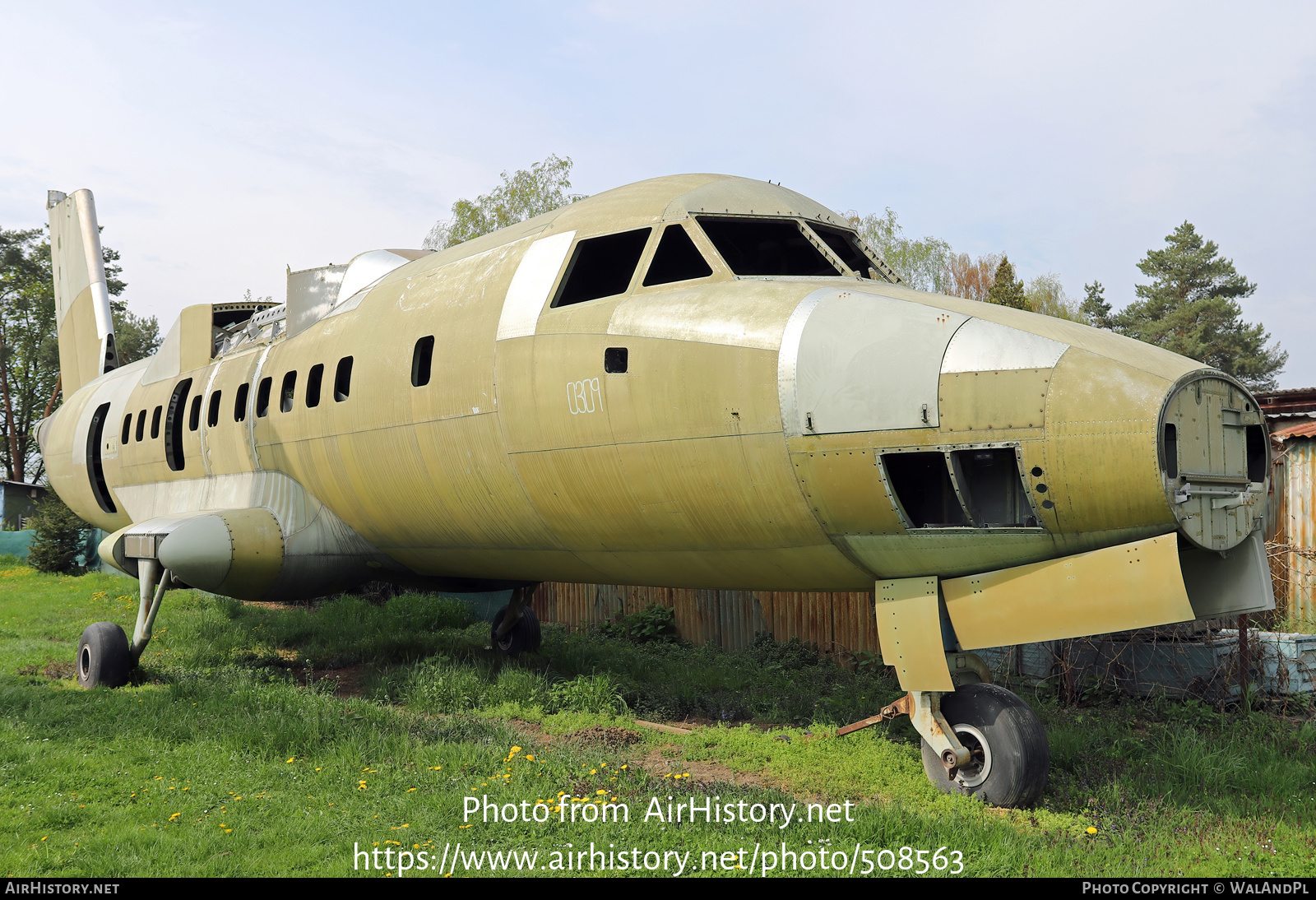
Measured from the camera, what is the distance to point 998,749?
576 centimetres

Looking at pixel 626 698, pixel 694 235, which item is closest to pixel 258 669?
pixel 626 698

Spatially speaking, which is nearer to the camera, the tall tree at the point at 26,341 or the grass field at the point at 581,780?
the grass field at the point at 581,780


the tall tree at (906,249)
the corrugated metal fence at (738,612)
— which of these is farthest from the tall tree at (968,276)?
the corrugated metal fence at (738,612)

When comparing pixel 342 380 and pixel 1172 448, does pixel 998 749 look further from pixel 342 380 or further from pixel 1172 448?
pixel 342 380

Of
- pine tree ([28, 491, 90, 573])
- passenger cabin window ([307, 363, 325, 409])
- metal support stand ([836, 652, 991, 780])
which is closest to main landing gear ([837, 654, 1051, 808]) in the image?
metal support stand ([836, 652, 991, 780])

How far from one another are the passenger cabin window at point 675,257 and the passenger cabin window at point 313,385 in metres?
4.49

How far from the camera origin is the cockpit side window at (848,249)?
7.52 m

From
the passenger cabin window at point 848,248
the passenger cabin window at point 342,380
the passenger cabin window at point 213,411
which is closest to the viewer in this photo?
the passenger cabin window at point 848,248

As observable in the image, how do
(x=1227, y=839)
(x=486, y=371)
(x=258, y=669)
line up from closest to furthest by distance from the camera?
1. (x=1227, y=839)
2. (x=486, y=371)
3. (x=258, y=669)

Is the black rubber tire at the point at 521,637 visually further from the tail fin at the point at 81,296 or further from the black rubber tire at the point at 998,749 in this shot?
the tail fin at the point at 81,296

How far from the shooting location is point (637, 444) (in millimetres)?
6523

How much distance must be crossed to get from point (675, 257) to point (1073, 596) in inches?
153

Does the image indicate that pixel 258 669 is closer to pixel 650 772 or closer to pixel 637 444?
pixel 650 772

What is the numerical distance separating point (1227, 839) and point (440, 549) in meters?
6.80
